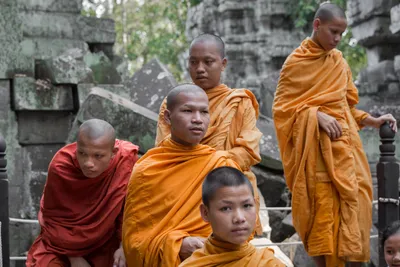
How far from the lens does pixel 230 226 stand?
3.13m

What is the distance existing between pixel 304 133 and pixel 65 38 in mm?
3152

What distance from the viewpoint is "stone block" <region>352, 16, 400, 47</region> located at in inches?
341

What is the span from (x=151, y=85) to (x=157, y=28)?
1533cm

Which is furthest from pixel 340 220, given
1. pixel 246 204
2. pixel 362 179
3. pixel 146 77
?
pixel 146 77

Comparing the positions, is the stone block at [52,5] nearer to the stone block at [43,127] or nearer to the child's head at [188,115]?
the stone block at [43,127]

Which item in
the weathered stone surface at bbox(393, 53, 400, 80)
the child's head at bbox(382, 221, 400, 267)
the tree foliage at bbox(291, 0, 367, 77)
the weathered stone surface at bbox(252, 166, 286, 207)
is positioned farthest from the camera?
the tree foliage at bbox(291, 0, 367, 77)

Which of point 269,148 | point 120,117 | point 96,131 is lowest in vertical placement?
point 269,148

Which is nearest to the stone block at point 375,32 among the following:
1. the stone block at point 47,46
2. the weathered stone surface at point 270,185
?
the weathered stone surface at point 270,185

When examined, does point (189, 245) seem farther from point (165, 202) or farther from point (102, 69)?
point (102, 69)

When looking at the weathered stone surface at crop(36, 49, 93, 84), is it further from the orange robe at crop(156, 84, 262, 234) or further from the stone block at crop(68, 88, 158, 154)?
the orange robe at crop(156, 84, 262, 234)

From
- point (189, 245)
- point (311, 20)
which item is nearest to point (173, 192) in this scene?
point (189, 245)

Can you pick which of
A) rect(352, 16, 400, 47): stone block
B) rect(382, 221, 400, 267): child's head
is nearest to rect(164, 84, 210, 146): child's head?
→ rect(382, 221, 400, 267): child's head

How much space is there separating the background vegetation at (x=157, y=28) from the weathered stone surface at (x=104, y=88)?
7016 mm

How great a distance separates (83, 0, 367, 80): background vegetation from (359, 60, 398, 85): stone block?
5058 millimetres
